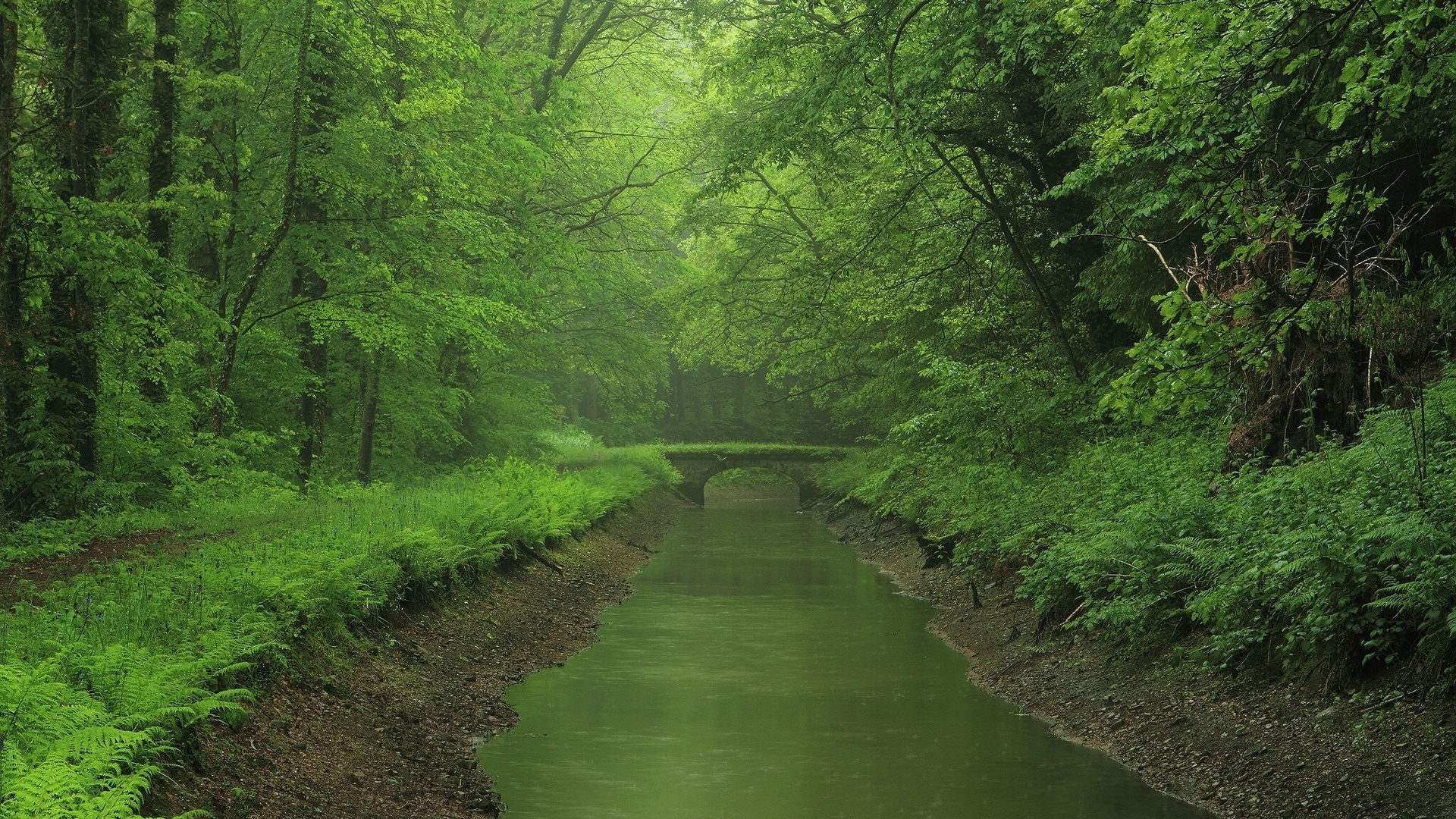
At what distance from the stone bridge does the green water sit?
81.5ft

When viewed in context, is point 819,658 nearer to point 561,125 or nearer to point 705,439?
point 561,125

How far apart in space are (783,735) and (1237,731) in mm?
4317

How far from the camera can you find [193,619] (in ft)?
27.5

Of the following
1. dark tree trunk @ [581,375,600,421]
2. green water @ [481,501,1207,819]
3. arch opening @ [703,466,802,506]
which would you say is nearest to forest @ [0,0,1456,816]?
green water @ [481,501,1207,819]

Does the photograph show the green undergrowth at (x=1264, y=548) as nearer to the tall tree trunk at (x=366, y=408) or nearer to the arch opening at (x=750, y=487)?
the tall tree trunk at (x=366, y=408)

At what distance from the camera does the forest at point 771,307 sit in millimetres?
7645

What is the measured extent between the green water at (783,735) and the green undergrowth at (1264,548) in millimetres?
1492

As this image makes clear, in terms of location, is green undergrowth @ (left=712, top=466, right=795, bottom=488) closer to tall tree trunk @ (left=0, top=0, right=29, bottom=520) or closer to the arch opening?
the arch opening

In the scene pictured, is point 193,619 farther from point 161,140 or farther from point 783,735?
point 161,140

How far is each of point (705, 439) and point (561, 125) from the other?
39495 millimetres

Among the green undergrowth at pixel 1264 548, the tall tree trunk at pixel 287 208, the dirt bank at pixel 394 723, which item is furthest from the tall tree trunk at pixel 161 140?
the green undergrowth at pixel 1264 548

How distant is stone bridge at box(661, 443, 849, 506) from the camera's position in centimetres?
4453

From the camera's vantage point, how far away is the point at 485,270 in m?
22.8

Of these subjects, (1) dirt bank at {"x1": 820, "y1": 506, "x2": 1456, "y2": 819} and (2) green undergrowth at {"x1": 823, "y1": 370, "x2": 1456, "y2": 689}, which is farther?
(2) green undergrowth at {"x1": 823, "y1": 370, "x2": 1456, "y2": 689}
